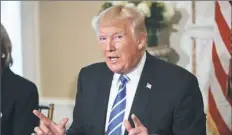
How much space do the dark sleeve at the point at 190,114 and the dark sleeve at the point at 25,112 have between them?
754 mm

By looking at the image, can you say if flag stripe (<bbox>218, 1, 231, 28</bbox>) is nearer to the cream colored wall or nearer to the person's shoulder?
the cream colored wall

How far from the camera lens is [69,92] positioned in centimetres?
307

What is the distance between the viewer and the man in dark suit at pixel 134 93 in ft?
5.04

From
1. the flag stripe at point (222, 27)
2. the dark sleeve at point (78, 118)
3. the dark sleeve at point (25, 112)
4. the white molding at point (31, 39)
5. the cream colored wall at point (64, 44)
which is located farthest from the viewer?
the white molding at point (31, 39)

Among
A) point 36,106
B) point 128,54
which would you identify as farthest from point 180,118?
point 36,106

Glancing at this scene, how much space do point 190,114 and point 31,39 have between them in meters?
1.91

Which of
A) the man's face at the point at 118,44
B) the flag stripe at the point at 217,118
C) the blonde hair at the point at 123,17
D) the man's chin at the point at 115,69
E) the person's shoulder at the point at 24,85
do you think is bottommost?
the flag stripe at the point at 217,118

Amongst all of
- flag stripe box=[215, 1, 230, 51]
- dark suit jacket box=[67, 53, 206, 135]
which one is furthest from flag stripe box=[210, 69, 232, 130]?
dark suit jacket box=[67, 53, 206, 135]

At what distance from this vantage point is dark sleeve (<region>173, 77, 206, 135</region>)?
151 centimetres

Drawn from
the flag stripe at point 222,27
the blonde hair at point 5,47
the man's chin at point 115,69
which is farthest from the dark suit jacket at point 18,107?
the flag stripe at point 222,27

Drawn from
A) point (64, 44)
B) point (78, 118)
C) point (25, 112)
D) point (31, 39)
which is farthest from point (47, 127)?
point (31, 39)

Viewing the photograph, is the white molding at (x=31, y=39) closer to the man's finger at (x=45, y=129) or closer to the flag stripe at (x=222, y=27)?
the flag stripe at (x=222, y=27)

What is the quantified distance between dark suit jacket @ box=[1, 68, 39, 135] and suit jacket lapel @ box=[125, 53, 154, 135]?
59 centimetres

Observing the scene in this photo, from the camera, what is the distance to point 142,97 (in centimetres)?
159
